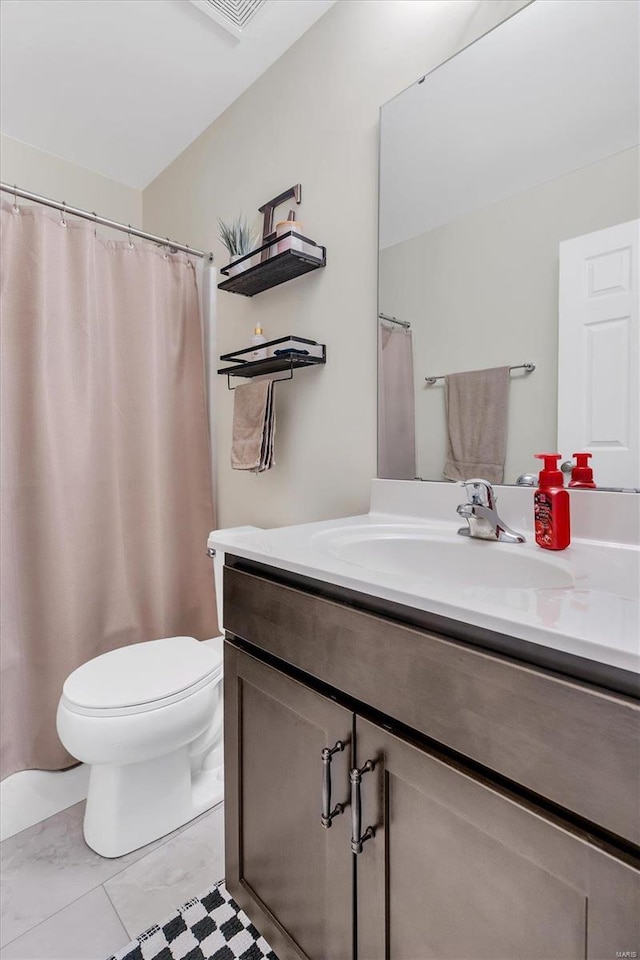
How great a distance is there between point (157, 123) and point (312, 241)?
103 centimetres

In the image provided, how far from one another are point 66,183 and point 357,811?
98.0 inches

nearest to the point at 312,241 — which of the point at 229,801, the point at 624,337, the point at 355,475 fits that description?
the point at 355,475

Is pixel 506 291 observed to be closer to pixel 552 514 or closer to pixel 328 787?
pixel 552 514

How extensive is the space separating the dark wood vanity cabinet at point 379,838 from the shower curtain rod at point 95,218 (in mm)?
1416

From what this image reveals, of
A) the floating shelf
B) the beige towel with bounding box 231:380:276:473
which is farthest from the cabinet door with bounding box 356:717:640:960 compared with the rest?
the floating shelf

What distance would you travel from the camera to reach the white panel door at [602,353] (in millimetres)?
875

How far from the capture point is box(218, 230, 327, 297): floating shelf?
135cm

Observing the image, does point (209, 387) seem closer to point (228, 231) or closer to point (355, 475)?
point (228, 231)

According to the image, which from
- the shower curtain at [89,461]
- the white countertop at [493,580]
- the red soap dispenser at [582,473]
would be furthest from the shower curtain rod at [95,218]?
the red soap dispenser at [582,473]

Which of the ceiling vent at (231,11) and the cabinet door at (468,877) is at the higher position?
the ceiling vent at (231,11)

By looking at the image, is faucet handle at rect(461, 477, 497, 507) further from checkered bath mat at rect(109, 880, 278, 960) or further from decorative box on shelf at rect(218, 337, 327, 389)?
checkered bath mat at rect(109, 880, 278, 960)

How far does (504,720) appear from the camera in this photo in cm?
52

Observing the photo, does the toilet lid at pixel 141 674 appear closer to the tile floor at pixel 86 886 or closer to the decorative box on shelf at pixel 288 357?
the tile floor at pixel 86 886

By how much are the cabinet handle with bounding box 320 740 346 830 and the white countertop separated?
0.25 m
